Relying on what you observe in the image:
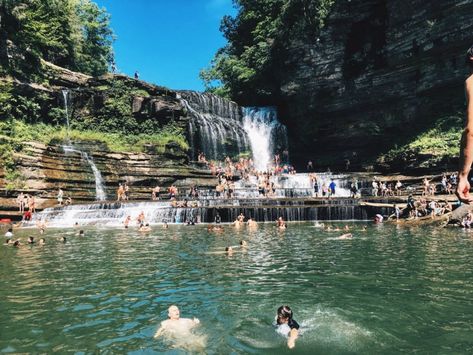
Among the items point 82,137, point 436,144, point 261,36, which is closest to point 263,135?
point 261,36

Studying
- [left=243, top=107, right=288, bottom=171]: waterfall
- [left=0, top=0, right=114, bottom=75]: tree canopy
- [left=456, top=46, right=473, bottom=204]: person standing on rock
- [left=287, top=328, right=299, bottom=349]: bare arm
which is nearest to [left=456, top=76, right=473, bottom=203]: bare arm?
[left=456, top=46, right=473, bottom=204]: person standing on rock

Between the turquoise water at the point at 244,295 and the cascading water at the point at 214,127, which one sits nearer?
the turquoise water at the point at 244,295

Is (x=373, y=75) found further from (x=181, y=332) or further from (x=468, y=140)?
(x=468, y=140)

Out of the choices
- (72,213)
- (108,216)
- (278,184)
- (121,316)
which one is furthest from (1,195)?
(121,316)

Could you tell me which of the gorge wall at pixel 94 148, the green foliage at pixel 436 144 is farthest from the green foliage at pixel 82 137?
the green foliage at pixel 436 144

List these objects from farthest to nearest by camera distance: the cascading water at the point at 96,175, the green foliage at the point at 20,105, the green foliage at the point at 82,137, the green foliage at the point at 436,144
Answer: the green foliage at the point at 436,144, the green foliage at the point at 20,105, the cascading water at the point at 96,175, the green foliage at the point at 82,137

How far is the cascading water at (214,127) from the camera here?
4669cm

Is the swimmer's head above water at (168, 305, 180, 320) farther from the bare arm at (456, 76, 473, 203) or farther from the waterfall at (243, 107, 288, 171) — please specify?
the waterfall at (243, 107, 288, 171)

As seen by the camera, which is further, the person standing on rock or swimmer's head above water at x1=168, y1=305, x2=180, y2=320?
swimmer's head above water at x1=168, y1=305, x2=180, y2=320

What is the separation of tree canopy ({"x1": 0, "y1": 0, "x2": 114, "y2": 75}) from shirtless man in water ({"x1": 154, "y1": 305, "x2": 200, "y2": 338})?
37.8 metres

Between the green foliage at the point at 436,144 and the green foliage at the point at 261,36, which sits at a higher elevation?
the green foliage at the point at 261,36

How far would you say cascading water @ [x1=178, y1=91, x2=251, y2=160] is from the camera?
4669 centimetres

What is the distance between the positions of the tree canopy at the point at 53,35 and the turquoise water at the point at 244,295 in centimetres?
2767

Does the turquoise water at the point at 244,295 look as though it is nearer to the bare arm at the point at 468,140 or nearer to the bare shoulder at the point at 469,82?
the bare arm at the point at 468,140
